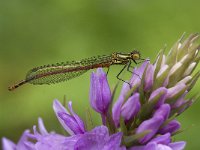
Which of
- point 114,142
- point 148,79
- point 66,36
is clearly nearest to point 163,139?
point 114,142

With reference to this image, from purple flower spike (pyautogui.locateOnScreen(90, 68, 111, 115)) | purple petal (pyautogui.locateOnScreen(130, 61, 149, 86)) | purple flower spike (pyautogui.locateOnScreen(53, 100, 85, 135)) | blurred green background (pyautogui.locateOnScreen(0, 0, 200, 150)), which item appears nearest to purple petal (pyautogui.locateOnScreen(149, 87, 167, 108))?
purple petal (pyautogui.locateOnScreen(130, 61, 149, 86))

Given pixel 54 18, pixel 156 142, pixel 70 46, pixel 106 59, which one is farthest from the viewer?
pixel 54 18

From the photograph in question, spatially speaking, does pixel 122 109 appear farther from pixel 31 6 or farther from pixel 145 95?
pixel 31 6

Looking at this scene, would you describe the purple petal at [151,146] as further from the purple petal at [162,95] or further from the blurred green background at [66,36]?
the blurred green background at [66,36]

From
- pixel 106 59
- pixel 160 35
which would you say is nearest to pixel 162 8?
pixel 160 35

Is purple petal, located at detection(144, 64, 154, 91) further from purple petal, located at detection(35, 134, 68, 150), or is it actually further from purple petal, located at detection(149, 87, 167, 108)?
purple petal, located at detection(35, 134, 68, 150)

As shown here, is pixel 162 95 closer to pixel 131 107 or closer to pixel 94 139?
pixel 131 107

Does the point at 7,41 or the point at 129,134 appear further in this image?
the point at 7,41
